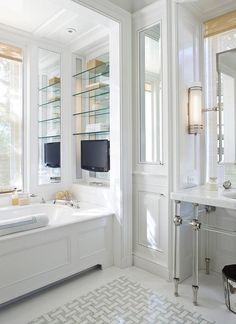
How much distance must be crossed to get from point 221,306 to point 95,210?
146 cm

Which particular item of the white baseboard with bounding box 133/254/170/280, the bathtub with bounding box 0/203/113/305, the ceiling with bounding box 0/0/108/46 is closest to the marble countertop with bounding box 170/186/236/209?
the white baseboard with bounding box 133/254/170/280

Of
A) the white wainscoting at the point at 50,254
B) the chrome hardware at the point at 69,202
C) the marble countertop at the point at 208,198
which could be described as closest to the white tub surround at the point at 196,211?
the marble countertop at the point at 208,198

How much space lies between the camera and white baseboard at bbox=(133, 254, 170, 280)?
248 cm

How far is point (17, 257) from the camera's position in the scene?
2074mm

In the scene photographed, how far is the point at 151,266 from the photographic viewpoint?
103 inches

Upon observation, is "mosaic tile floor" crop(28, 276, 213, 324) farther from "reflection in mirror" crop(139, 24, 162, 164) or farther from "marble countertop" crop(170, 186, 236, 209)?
"reflection in mirror" crop(139, 24, 162, 164)

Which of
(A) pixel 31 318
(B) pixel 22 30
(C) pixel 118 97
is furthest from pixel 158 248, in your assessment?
(B) pixel 22 30

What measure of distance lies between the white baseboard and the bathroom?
0.5 inches

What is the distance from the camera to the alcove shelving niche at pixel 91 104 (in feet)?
10.9

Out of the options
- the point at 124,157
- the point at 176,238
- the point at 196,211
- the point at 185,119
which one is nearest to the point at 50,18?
the point at 124,157

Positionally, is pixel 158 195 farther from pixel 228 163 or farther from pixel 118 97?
pixel 118 97

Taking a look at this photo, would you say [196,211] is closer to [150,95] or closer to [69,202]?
[150,95]

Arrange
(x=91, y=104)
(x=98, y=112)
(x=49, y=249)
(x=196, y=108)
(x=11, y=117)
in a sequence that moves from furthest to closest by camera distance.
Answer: (x=91, y=104) < (x=98, y=112) < (x=11, y=117) < (x=196, y=108) < (x=49, y=249)

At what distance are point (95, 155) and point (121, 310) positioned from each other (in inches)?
70.4
